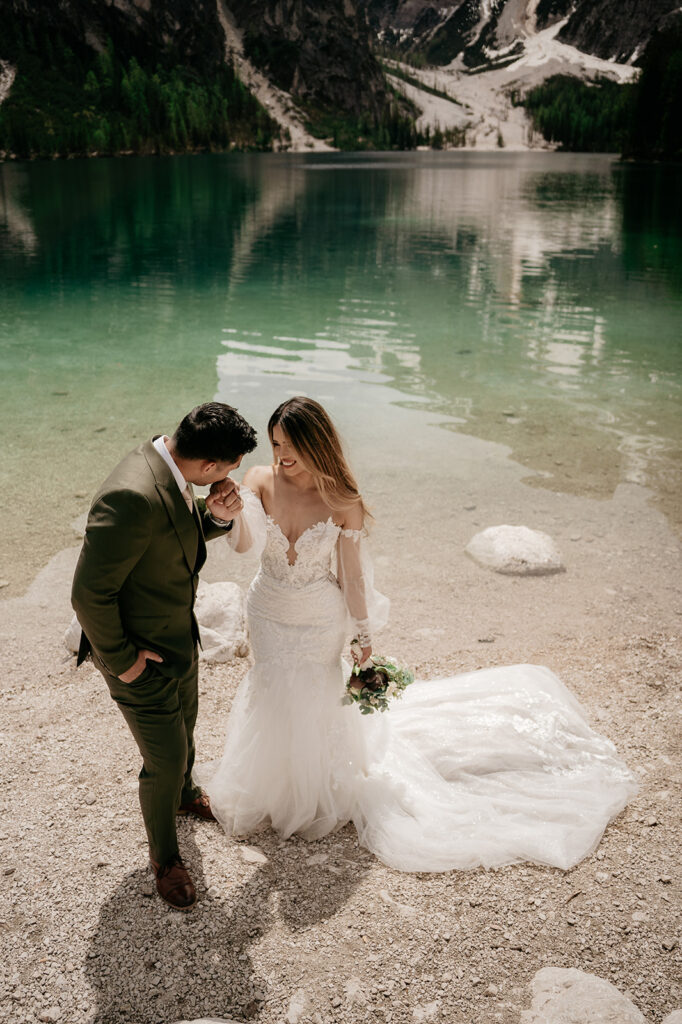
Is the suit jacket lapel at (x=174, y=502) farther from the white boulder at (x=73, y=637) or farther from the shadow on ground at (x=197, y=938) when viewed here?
the white boulder at (x=73, y=637)

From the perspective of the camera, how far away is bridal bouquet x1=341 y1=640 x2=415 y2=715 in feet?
14.6

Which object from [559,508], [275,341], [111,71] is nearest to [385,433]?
[559,508]

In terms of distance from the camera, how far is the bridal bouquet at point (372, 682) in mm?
4445

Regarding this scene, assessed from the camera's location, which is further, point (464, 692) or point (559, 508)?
point (559, 508)

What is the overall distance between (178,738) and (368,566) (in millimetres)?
1584

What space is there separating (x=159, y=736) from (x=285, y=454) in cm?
164

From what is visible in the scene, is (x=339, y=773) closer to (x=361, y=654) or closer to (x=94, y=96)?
(x=361, y=654)

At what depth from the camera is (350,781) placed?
4.55 meters

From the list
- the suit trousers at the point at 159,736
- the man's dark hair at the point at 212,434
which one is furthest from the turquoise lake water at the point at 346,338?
the man's dark hair at the point at 212,434

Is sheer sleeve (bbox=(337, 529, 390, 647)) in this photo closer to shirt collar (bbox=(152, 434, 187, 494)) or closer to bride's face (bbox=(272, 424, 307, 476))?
bride's face (bbox=(272, 424, 307, 476))

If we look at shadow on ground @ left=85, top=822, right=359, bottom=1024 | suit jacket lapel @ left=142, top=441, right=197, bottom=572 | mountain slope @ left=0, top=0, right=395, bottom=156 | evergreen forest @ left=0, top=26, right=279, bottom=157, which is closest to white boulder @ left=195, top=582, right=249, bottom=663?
shadow on ground @ left=85, top=822, right=359, bottom=1024

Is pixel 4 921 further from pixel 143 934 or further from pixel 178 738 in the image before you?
pixel 178 738

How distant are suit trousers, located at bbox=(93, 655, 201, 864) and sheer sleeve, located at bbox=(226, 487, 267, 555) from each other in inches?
30.8

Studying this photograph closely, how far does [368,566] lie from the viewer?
461 centimetres
